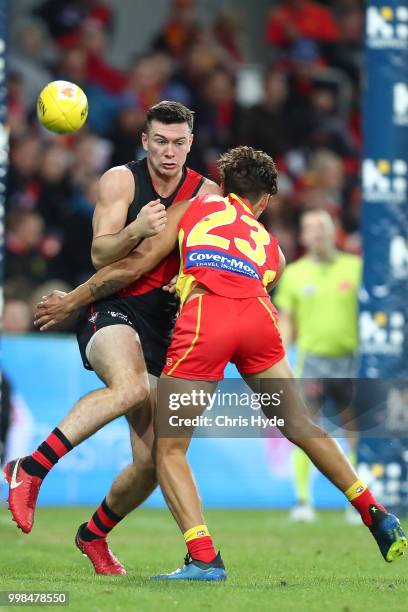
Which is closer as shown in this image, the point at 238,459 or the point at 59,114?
the point at 59,114

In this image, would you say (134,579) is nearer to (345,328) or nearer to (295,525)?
(295,525)

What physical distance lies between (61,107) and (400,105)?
16.1 ft

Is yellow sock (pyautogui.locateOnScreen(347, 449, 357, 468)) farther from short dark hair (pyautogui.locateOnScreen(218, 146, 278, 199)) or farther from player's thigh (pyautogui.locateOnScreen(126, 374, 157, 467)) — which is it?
short dark hair (pyautogui.locateOnScreen(218, 146, 278, 199))

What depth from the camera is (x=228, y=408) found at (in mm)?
10523

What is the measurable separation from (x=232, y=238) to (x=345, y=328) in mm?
5554

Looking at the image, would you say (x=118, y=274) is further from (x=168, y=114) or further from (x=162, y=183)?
(x=168, y=114)

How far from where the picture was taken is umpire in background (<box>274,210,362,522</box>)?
12.1m

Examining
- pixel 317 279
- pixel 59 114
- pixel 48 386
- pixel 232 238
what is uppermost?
pixel 59 114

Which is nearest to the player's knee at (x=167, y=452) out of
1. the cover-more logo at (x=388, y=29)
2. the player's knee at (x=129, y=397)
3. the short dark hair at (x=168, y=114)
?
the player's knee at (x=129, y=397)

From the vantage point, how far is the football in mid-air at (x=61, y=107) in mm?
7328

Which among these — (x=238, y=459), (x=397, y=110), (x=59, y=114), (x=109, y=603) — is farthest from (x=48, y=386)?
(x=109, y=603)

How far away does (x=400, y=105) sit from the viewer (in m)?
11.4

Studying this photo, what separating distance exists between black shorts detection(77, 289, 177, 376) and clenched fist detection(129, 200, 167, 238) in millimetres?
607

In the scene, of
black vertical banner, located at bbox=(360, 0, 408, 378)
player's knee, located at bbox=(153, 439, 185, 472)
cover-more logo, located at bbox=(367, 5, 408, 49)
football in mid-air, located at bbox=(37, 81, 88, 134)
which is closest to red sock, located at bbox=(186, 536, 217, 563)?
player's knee, located at bbox=(153, 439, 185, 472)
